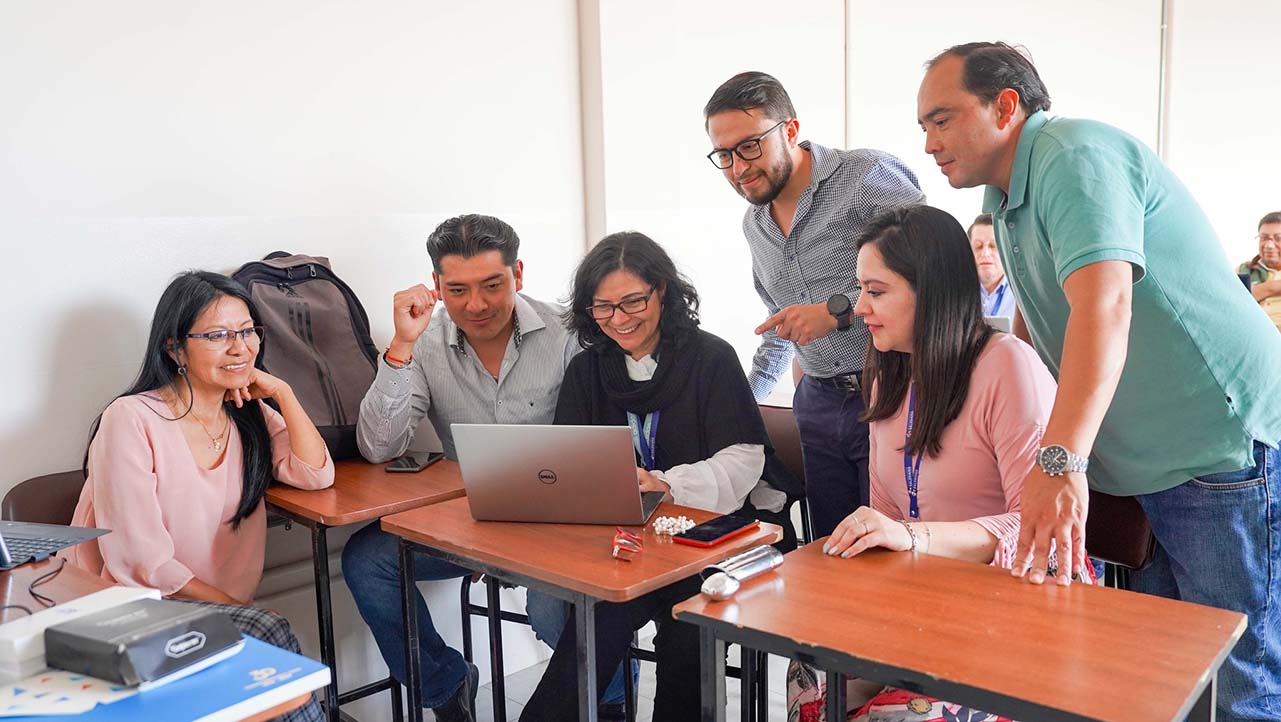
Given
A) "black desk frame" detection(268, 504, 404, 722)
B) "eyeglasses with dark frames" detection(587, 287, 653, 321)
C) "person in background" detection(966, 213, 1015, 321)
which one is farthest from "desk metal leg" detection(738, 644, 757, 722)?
"person in background" detection(966, 213, 1015, 321)

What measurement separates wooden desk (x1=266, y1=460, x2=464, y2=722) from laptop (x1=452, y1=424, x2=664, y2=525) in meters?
0.33

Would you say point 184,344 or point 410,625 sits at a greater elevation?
point 184,344

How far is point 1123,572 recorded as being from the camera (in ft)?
6.44

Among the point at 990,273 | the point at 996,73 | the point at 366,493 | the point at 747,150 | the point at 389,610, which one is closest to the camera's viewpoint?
the point at 996,73

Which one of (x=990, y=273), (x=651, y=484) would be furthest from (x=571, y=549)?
(x=990, y=273)

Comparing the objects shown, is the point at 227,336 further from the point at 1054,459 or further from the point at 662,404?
the point at 1054,459

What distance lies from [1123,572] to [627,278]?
1225mm

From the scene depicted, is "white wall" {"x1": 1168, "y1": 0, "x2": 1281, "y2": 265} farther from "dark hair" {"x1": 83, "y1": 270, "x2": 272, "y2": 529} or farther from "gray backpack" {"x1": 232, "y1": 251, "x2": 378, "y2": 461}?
"dark hair" {"x1": 83, "y1": 270, "x2": 272, "y2": 529}

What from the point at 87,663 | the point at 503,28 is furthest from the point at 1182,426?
the point at 503,28

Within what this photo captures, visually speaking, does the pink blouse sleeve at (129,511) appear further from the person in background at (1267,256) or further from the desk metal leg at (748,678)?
the person in background at (1267,256)

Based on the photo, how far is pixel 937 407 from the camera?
71.6 inches

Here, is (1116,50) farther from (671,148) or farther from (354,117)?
(354,117)

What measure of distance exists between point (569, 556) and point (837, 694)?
0.52 m

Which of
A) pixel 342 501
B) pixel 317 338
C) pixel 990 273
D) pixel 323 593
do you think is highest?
pixel 990 273
